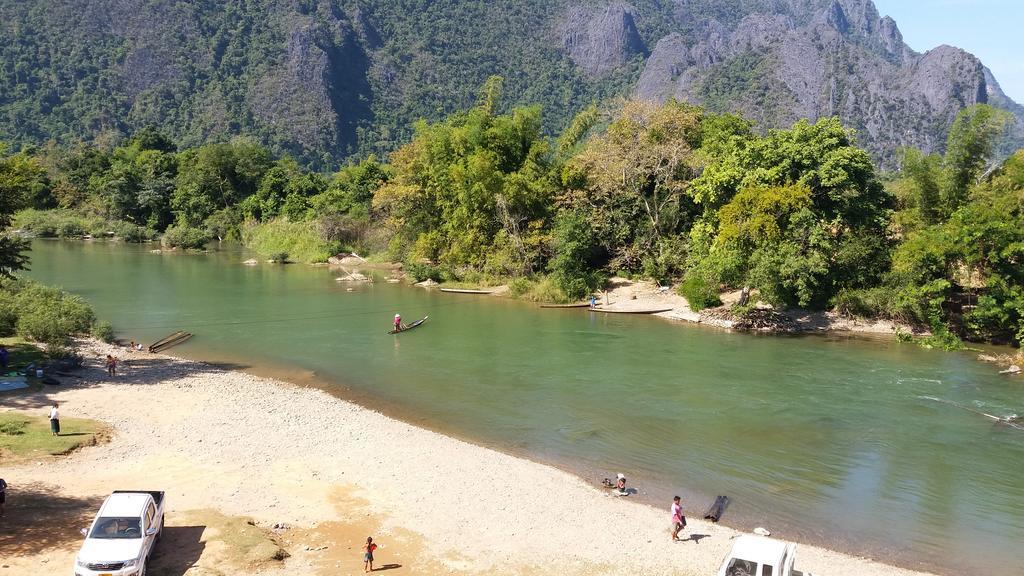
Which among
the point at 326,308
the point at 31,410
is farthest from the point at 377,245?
the point at 31,410

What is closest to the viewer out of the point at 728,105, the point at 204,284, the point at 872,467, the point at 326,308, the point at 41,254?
the point at 872,467

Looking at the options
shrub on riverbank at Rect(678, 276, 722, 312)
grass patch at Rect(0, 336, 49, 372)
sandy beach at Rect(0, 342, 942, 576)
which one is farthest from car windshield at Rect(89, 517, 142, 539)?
shrub on riverbank at Rect(678, 276, 722, 312)

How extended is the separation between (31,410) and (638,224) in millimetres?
38694

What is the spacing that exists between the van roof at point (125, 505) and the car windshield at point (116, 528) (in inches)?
4.6

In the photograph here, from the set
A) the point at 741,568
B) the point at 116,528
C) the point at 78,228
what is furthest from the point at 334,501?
the point at 78,228

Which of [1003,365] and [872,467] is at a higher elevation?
[1003,365]

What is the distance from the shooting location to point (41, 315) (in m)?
30.7

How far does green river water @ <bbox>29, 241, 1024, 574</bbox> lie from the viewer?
61.7 ft

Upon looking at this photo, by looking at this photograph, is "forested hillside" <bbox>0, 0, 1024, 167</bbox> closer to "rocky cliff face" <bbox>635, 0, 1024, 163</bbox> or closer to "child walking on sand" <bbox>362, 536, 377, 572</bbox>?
"rocky cliff face" <bbox>635, 0, 1024, 163</bbox>

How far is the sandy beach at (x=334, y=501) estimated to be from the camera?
15.3 metres

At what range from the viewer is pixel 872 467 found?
2155cm

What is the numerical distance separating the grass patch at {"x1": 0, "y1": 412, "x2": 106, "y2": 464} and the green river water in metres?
9.67

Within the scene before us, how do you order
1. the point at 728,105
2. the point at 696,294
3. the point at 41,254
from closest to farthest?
the point at 696,294 < the point at 41,254 < the point at 728,105

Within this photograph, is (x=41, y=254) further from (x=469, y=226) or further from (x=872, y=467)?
(x=872, y=467)
